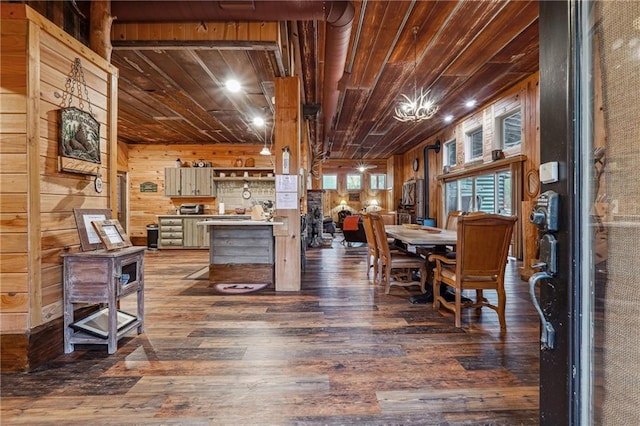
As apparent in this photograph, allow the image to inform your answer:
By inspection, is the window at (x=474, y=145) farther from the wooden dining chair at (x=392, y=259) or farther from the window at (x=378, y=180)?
the window at (x=378, y=180)

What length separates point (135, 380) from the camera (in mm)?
1966

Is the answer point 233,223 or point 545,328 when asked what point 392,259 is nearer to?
point 233,223

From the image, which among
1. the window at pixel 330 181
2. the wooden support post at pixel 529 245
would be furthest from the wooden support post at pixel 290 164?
the window at pixel 330 181

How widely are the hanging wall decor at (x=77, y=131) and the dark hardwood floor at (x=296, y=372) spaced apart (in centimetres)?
148

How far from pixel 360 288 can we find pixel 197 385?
2.56 meters

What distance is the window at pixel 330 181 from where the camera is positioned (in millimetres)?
14523

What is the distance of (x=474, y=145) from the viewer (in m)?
7.46

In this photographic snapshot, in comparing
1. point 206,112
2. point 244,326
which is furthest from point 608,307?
point 206,112

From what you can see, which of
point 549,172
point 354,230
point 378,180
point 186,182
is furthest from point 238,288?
point 378,180

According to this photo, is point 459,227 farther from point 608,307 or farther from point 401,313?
point 608,307

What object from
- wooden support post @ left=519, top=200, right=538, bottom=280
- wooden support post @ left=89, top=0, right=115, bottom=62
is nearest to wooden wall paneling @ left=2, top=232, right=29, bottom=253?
wooden support post @ left=89, top=0, right=115, bottom=62

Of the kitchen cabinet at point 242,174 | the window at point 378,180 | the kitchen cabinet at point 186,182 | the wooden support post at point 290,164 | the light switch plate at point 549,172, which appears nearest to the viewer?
the light switch plate at point 549,172

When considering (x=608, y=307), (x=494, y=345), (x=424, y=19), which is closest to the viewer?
(x=608, y=307)

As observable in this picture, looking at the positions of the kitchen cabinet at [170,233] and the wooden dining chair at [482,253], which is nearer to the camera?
the wooden dining chair at [482,253]
